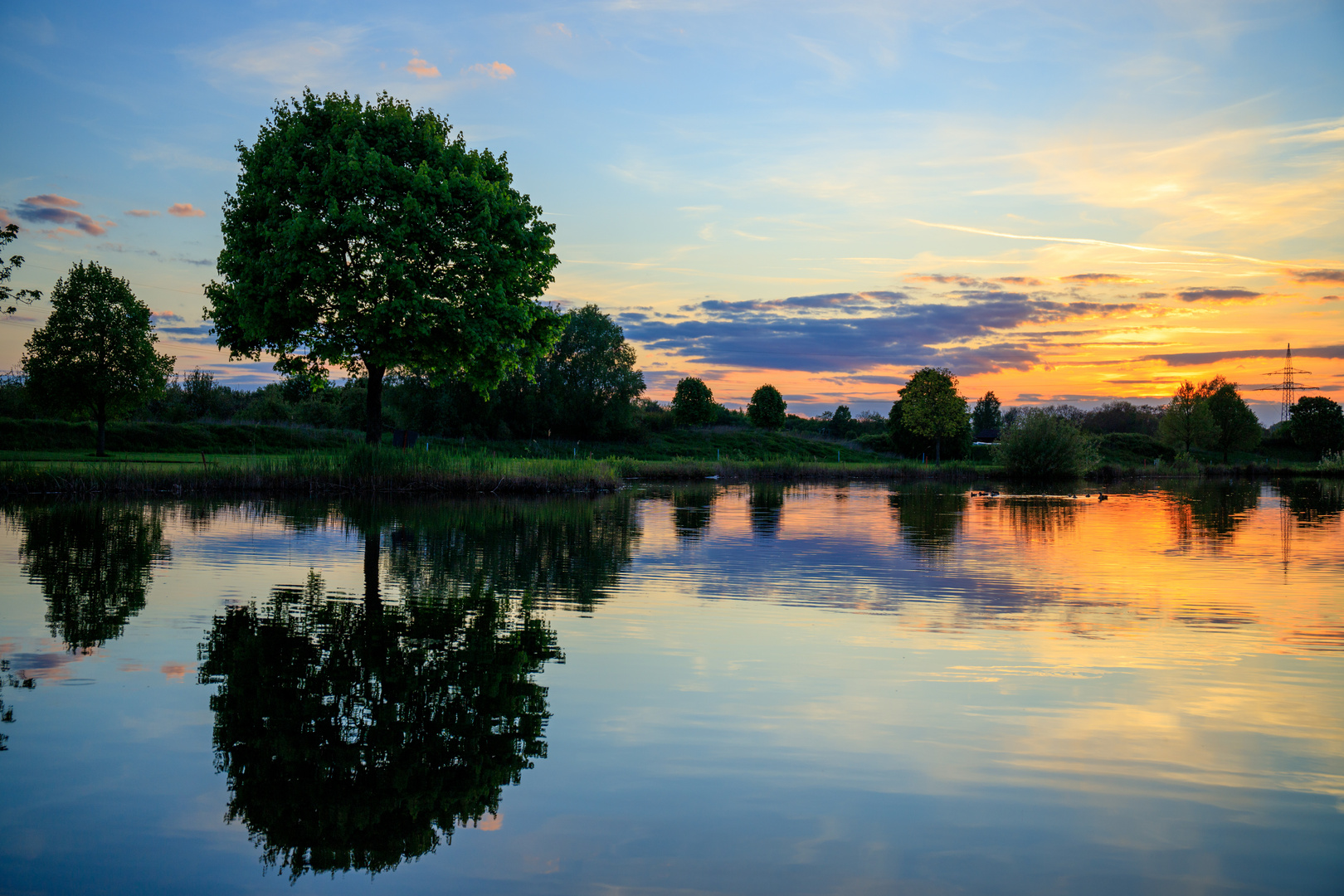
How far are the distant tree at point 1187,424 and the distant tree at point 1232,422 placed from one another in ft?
4.15

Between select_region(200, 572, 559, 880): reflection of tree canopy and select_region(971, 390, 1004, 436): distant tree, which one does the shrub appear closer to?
select_region(200, 572, 559, 880): reflection of tree canopy

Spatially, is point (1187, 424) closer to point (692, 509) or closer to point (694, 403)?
point (694, 403)

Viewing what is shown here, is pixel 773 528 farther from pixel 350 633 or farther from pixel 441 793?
pixel 441 793

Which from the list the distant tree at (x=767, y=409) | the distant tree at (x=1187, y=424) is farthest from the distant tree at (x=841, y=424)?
the distant tree at (x=1187, y=424)

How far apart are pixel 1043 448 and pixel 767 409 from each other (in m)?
58.0

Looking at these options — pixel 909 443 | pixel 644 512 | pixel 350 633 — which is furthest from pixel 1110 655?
pixel 909 443

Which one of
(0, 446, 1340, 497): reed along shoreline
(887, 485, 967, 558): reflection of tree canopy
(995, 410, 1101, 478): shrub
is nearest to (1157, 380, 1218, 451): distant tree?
(995, 410, 1101, 478): shrub

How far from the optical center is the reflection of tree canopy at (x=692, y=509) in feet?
62.7

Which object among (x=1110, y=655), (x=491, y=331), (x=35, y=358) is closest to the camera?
(x=1110, y=655)

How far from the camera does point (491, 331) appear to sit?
30.0 metres

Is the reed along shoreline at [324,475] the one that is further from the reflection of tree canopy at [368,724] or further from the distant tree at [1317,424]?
the distant tree at [1317,424]

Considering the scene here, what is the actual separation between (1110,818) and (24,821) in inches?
203

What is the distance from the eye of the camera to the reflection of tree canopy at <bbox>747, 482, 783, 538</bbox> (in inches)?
782

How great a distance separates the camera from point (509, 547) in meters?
15.0
